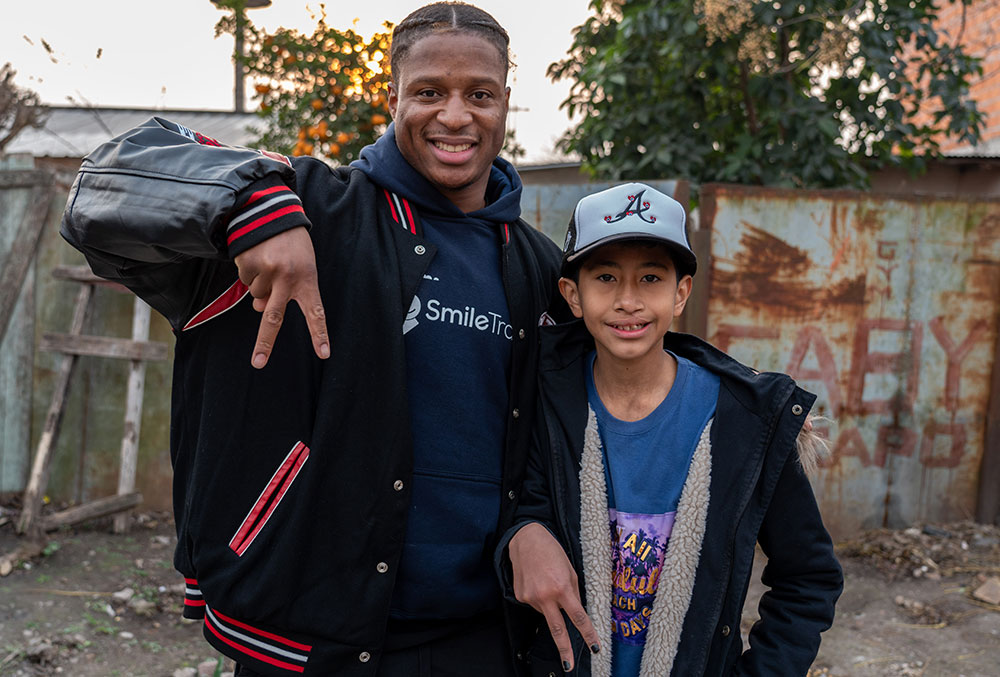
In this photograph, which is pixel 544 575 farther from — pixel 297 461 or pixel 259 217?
pixel 259 217

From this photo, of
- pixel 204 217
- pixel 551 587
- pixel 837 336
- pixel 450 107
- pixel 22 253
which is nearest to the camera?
pixel 204 217

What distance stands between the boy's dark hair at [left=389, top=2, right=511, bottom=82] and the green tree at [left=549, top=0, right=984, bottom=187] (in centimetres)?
341

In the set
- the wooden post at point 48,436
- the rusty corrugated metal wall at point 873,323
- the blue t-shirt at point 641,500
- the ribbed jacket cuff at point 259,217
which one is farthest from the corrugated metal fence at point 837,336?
the ribbed jacket cuff at point 259,217

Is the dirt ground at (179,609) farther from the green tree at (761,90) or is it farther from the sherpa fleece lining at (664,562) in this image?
the green tree at (761,90)

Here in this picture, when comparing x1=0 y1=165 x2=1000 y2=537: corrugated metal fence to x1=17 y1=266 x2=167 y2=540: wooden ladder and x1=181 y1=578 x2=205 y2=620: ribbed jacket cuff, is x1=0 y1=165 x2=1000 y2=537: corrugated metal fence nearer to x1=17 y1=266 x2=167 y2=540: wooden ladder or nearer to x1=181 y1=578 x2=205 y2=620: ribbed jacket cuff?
x1=17 y1=266 x2=167 y2=540: wooden ladder

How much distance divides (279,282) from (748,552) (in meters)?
1.04

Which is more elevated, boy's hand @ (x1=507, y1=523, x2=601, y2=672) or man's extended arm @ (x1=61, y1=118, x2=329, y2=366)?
man's extended arm @ (x1=61, y1=118, x2=329, y2=366)

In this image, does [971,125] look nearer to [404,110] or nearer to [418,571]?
[404,110]

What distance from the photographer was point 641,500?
168 cm

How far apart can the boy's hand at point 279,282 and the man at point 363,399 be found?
0.12 feet

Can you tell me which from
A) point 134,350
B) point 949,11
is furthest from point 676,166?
point 949,11

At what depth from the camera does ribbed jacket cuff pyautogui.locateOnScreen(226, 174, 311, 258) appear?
4.27 feet

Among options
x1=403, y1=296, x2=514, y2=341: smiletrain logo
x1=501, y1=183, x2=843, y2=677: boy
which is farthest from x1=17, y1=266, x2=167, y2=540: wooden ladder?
x1=501, y1=183, x2=843, y2=677: boy

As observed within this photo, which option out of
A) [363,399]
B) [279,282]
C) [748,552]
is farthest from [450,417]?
[748,552]
